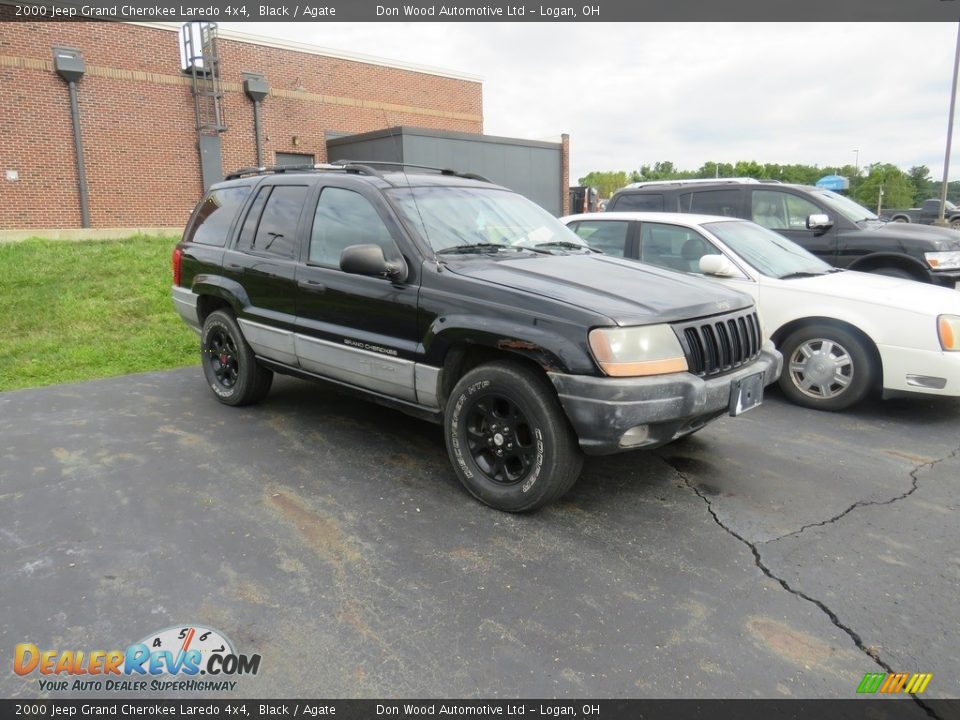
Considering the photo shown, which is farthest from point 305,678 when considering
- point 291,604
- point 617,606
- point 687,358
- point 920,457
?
point 920,457

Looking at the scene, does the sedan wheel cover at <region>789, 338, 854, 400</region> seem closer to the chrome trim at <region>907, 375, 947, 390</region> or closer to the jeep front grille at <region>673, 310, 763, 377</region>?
the chrome trim at <region>907, 375, 947, 390</region>

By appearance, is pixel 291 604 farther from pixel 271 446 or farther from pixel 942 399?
pixel 942 399

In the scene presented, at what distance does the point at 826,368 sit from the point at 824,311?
47 cm

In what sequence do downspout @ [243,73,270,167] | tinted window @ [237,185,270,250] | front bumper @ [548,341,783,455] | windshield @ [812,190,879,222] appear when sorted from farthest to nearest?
downspout @ [243,73,270,167], windshield @ [812,190,879,222], tinted window @ [237,185,270,250], front bumper @ [548,341,783,455]

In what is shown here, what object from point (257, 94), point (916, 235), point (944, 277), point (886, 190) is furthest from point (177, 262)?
point (886, 190)

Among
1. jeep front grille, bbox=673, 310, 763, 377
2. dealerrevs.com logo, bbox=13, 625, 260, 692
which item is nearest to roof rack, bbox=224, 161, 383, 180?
jeep front grille, bbox=673, 310, 763, 377

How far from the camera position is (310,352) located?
15.1 feet

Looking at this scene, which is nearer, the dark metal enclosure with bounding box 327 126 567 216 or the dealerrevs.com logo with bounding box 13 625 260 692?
the dealerrevs.com logo with bounding box 13 625 260 692

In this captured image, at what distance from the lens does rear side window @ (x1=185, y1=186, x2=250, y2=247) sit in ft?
17.9

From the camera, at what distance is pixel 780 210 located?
8.11 meters

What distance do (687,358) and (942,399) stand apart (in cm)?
376

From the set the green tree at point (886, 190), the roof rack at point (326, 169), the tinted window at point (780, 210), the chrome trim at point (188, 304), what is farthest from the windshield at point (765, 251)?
the green tree at point (886, 190)

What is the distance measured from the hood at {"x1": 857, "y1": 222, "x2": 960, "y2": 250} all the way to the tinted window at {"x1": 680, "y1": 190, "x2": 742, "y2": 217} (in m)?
1.47

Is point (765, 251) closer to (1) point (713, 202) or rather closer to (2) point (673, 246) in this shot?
(2) point (673, 246)
